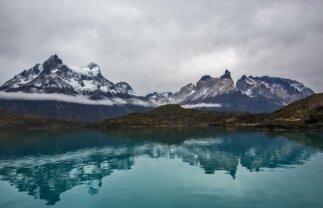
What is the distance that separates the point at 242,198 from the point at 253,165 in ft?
135

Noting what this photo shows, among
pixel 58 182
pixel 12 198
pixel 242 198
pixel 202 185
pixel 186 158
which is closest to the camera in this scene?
pixel 242 198

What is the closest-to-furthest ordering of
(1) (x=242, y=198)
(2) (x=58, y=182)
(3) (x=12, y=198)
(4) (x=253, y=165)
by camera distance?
(1) (x=242, y=198)
(3) (x=12, y=198)
(2) (x=58, y=182)
(4) (x=253, y=165)

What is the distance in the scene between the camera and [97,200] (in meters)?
59.4

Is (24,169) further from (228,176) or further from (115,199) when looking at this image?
(228,176)

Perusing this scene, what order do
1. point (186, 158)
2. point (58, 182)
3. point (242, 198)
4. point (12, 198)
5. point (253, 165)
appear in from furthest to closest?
point (186, 158) < point (253, 165) < point (58, 182) < point (12, 198) < point (242, 198)

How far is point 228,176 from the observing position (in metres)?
78.6

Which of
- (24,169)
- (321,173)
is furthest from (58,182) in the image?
(321,173)

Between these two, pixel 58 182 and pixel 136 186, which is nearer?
pixel 136 186

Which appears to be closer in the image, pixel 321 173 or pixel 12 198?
pixel 12 198

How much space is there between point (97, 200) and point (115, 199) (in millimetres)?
3395

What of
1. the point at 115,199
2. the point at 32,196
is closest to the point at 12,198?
the point at 32,196

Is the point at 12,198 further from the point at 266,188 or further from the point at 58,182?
the point at 266,188

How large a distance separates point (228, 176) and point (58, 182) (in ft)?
139

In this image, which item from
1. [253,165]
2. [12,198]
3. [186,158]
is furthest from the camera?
[186,158]
